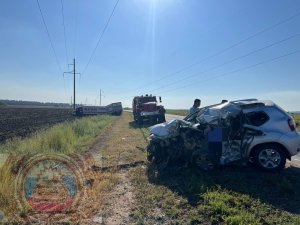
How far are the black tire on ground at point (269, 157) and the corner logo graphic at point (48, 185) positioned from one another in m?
4.15

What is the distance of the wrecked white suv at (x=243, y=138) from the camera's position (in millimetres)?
8336

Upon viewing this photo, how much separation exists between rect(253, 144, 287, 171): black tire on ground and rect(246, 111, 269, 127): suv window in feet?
1.91

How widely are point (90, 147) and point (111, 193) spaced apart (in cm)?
718

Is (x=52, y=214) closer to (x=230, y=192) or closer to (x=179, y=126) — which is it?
(x=230, y=192)

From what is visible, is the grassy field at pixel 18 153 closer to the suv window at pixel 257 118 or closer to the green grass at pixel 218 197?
the green grass at pixel 218 197

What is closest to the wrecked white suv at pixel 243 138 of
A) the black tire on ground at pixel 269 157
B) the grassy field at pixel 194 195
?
the black tire on ground at pixel 269 157

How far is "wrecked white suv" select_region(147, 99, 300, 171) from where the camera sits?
27.3 ft

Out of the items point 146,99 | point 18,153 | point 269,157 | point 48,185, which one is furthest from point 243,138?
point 146,99

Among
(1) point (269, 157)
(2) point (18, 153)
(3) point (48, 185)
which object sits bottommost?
(3) point (48, 185)

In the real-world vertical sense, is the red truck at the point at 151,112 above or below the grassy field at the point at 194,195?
above

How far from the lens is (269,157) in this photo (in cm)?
836

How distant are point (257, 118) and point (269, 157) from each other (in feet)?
3.20

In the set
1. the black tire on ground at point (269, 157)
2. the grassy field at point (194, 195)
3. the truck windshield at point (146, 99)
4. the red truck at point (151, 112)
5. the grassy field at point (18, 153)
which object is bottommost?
the grassy field at point (194, 195)

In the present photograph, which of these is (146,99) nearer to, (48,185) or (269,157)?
(269,157)
